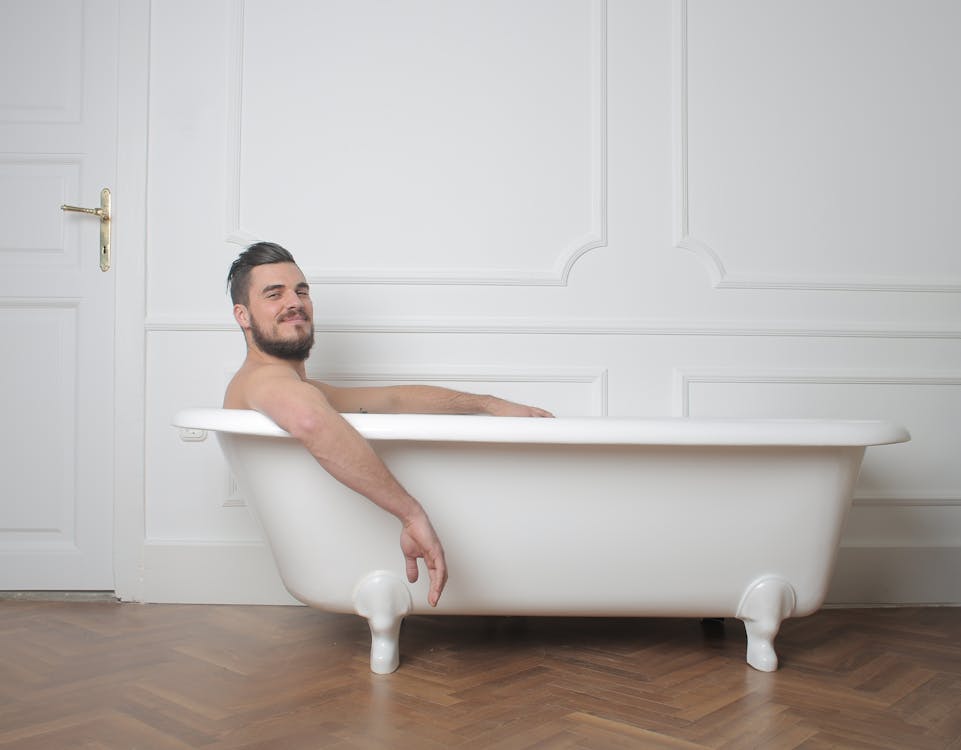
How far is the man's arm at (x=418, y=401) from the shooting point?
220 cm

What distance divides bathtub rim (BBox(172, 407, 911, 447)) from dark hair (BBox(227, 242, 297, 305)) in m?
0.48

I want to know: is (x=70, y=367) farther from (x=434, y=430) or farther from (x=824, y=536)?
(x=824, y=536)

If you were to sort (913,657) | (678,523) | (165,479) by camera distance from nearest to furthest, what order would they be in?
(678,523), (913,657), (165,479)

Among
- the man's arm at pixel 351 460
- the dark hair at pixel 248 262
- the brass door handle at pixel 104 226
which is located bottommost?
the man's arm at pixel 351 460

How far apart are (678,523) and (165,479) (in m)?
1.66

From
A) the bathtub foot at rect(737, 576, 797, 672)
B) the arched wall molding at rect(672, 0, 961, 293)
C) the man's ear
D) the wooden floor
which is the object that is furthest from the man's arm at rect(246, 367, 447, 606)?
the arched wall molding at rect(672, 0, 961, 293)

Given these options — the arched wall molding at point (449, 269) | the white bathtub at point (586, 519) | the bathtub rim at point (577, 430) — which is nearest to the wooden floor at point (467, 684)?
the white bathtub at point (586, 519)

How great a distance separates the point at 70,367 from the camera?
100 inches

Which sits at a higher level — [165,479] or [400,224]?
[400,224]

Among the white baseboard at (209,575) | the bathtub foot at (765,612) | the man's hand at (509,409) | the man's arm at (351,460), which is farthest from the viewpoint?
the white baseboard at (209,575)

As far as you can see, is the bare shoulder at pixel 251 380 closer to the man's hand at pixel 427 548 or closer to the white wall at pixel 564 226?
the man's hand at pixel 427 548

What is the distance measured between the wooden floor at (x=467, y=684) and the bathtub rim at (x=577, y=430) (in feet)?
1.76

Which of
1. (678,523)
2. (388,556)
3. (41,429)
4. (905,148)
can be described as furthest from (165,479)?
(905,148)

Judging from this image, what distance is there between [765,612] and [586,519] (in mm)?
486
